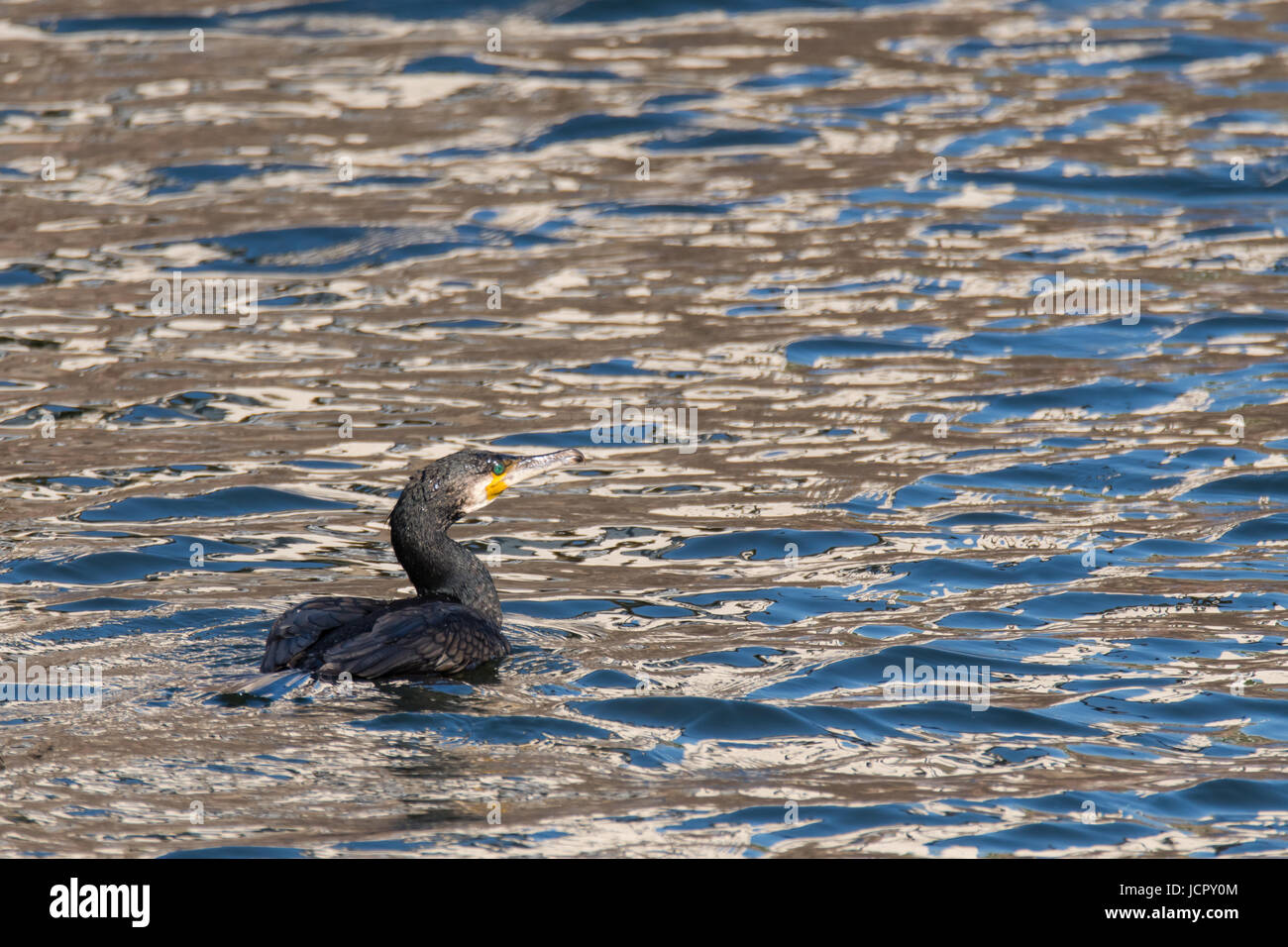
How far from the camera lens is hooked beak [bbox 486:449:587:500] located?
27.0 ft

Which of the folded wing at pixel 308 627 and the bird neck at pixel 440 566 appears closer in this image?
the folded wing at pixel 308 627

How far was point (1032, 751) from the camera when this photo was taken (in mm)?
6863

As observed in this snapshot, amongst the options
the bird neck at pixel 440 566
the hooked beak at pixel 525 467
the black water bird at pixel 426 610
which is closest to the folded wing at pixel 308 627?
the black water bird at pixel 426 610

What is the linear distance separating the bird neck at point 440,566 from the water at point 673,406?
1.30 ft

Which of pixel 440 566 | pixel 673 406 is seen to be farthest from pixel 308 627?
pixel 673 406

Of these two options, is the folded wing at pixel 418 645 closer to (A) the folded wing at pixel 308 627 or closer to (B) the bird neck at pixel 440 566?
(A) the folded wing at pixel 308 627

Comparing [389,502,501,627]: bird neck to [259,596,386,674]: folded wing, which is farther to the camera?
[389,502,501,627]: bird neck

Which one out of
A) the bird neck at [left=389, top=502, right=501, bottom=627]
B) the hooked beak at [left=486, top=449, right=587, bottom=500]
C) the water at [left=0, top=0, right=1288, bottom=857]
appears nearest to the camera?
the water at [left=0, top=0, right=1288, bottom=857]

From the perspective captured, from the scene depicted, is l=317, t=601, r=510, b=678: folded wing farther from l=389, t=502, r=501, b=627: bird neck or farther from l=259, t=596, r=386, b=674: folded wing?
l=389, t=502, r=501, b=627: bird neck

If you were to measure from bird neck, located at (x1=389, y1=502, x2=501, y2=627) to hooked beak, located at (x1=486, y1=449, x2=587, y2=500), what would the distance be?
381 millimetres

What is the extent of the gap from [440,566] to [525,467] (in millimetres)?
659

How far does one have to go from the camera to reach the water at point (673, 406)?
21.5 feet

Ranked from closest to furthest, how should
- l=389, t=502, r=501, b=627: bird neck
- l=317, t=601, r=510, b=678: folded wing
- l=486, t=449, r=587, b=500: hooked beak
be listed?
l=317, t=601, r=510, b=678: folded wing < l=389, t=502, r=501, b=627: bird neck < l=486, t=449, r=587, b=500: hooked beak

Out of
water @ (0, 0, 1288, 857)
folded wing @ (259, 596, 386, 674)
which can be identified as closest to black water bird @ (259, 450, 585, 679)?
folded wing @ (259, 596, 386, 674)
